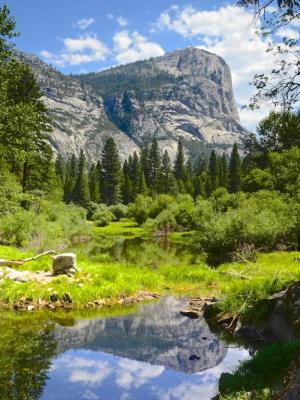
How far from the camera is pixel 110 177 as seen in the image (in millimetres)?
120875

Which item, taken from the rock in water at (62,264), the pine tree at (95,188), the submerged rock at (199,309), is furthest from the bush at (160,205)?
the submerged rock at (199,309)

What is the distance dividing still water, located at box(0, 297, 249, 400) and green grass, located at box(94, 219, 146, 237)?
51003 mm

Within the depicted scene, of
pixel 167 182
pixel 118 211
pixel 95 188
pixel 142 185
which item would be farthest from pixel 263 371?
pixel 167 182

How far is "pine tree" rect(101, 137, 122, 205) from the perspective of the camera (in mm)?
119938

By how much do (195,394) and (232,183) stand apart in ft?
333

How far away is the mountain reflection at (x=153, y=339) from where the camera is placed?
14.4 meters

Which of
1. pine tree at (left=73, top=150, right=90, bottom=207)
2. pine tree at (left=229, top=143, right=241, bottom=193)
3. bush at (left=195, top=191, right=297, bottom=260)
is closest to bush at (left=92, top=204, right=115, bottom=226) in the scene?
pine tree at (left=73, top=150, right=90, bottom=207)

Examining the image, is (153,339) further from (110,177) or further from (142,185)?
(110,177)

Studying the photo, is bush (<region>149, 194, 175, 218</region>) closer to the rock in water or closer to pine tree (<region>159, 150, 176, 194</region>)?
pine tree (<region>159, 150, 176, 194</region>)

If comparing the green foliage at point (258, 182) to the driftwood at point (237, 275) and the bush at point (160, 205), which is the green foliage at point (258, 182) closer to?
the bush at point (160, 205)

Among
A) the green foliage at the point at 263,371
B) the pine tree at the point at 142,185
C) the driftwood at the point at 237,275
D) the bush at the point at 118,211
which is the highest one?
the pine tree at the point at 142,185

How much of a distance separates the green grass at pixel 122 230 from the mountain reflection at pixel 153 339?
50049 mm

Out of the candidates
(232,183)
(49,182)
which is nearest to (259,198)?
(49,182)

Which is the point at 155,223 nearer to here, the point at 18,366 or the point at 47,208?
Result: the point at 47,208
